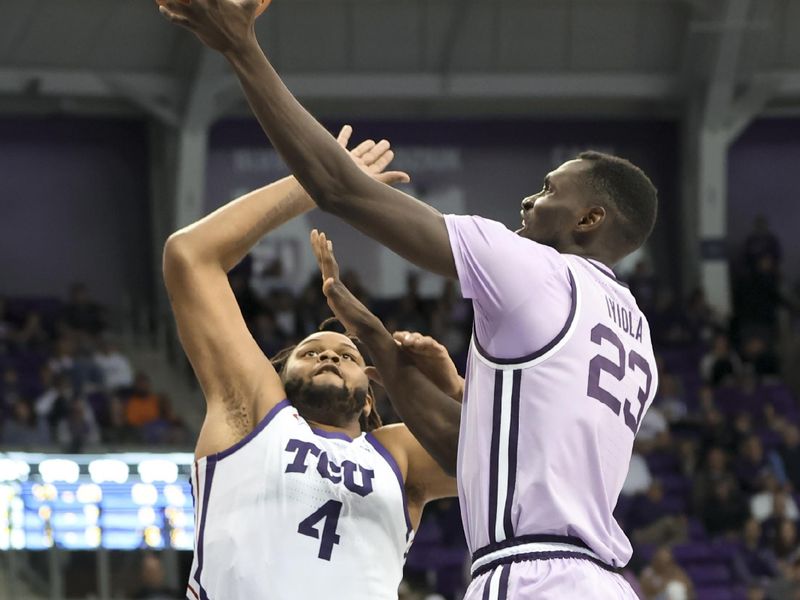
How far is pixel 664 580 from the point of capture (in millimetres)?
13805

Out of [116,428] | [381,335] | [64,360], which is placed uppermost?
[64,360]

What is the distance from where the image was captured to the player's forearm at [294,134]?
3393 millimetres

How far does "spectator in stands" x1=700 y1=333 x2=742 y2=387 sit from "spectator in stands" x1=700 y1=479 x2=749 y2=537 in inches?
107

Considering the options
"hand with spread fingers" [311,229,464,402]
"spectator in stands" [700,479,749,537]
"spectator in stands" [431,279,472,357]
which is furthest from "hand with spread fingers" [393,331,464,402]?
"spectator in stands" [431,279,472,357]

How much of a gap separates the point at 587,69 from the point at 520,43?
1.08m

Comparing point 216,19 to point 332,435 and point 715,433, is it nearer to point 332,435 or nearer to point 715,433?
point 332,435

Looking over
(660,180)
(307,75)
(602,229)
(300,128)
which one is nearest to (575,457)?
(602,229)

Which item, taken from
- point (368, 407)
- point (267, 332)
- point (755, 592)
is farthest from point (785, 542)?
point (368, 407)

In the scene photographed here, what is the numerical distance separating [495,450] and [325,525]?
3.37 feet

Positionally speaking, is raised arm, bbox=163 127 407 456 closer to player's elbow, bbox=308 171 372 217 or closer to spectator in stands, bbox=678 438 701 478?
player's elbow, bbox=308 171 372 217

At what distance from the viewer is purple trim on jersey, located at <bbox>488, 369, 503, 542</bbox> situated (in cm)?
361

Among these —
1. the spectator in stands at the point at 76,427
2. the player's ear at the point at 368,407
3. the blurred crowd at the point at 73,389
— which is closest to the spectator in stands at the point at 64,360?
the blurred crowd at the point at 73,389

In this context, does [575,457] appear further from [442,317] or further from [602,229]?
[442,317]

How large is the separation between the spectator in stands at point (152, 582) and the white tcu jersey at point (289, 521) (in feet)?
24.6
